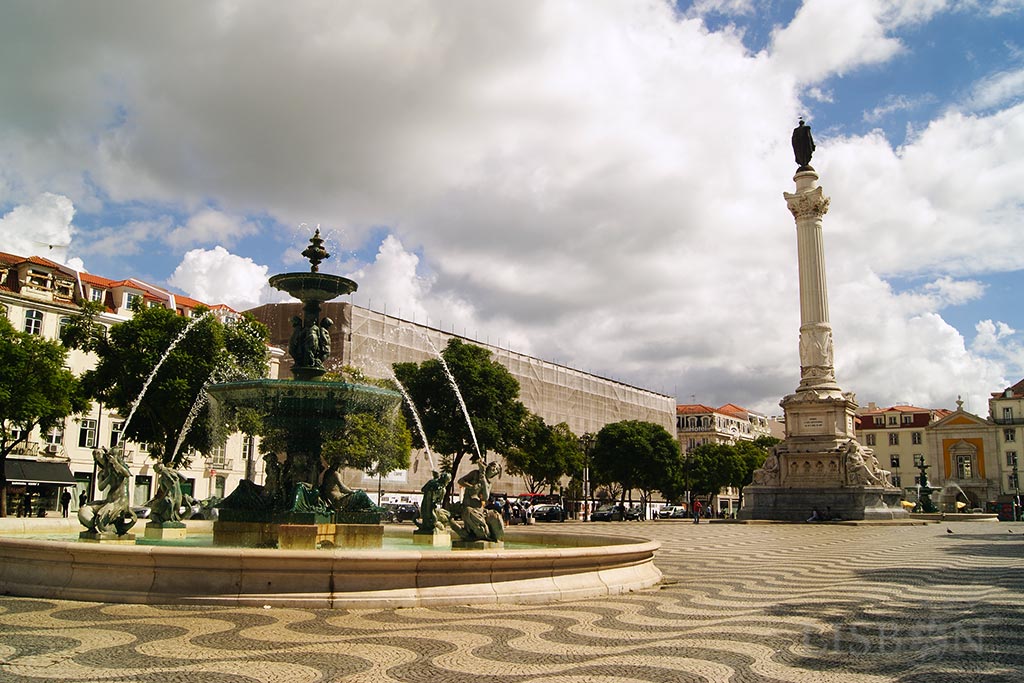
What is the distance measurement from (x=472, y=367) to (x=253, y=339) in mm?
13972

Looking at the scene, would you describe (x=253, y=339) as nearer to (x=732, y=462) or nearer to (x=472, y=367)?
(x=472, y=367)

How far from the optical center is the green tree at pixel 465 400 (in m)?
41.6

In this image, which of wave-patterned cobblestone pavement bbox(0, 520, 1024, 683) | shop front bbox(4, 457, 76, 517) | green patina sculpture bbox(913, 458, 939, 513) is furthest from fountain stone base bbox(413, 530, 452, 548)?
green patina sculpture bbox(913, 458, 939, 513)

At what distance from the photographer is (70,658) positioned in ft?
18.7

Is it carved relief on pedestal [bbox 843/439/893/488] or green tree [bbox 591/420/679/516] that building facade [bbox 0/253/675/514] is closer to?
green tree [bbox 591/420/679/516]

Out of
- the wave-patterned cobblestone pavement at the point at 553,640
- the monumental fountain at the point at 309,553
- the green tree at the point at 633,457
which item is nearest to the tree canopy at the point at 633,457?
the green tree at the point at 633,457

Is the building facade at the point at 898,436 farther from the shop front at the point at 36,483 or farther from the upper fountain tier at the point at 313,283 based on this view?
the upper fountain tier at the point at 313,283

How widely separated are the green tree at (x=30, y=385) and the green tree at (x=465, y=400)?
1658 centimetres

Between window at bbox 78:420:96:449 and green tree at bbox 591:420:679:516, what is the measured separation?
35.9 m

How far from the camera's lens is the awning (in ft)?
115

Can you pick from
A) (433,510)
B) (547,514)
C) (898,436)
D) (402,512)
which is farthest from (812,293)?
(898,436)

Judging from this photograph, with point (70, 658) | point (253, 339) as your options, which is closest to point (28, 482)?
point (253, 339)

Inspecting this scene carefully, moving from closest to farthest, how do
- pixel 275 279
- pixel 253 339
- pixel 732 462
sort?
pixel 275 279 < pixel 253 339 < pixel 732 462

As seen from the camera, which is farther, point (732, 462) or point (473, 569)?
point (732, 462)
